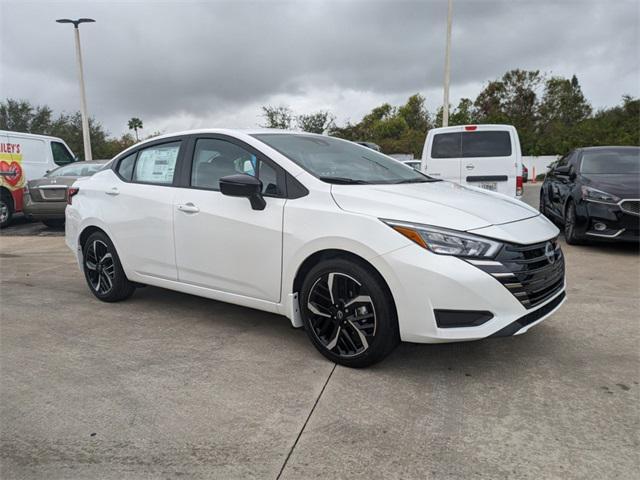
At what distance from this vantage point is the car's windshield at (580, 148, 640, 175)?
7430mm

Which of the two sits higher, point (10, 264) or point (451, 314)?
point (451, 314)

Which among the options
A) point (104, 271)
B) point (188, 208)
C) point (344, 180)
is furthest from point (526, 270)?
point (104, 271)

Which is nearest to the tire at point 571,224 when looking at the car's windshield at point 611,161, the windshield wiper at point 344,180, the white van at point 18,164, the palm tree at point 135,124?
the car's windshield at point 611,161

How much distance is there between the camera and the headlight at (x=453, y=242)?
9.31ft

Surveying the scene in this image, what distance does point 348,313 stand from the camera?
3096 mm

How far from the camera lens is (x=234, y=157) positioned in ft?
12.6

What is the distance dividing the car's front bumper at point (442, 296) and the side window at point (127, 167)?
2702mm

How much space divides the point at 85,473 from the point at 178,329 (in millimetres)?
1878

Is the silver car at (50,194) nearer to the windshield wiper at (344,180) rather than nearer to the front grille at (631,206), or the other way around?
the windshield wiper at (344,180)

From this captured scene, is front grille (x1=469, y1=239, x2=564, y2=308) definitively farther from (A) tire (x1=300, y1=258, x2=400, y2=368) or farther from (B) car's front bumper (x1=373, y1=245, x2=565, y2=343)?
(A) tire (x1=300, y1=258, x2=400, y2=368)

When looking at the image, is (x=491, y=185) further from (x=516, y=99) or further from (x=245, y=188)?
(x=516, y=99)

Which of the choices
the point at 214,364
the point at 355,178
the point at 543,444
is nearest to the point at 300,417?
the point at 214,364

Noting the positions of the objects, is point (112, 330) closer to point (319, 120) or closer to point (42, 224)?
point (42, 224)

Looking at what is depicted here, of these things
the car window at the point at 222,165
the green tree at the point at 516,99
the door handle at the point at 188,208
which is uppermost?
the green tree at the point at 516,99
